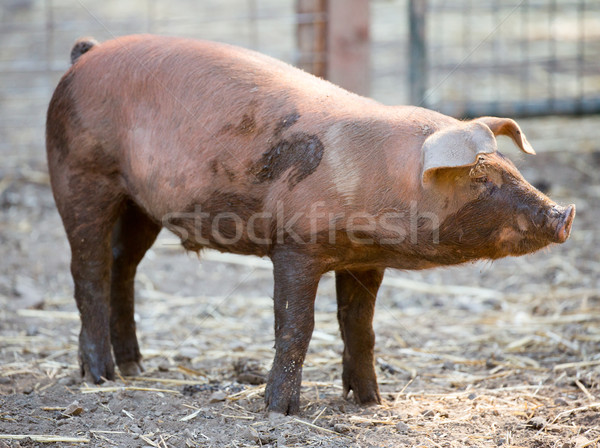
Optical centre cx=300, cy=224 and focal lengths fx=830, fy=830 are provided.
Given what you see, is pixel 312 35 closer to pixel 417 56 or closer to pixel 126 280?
pixel 417 56

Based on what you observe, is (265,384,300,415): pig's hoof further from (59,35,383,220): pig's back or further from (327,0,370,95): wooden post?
(327,0,370,95): wooden post

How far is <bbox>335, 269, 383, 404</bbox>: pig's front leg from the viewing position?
156 inches

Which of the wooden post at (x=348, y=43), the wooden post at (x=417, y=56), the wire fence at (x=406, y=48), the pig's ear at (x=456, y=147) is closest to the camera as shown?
the pig's ear at (x=456, y=147)

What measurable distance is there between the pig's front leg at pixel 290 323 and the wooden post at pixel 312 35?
167 inches

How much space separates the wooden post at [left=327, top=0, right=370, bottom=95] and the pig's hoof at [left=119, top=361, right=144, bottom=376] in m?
3.73

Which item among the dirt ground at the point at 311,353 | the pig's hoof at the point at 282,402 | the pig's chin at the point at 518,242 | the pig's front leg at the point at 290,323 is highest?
the pig's chin at the point at 518,242

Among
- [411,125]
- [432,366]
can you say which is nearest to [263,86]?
[411,125]

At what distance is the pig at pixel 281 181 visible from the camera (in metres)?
3.45

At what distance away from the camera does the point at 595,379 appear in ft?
14.2

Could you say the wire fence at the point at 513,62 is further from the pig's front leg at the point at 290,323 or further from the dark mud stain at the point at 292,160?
the pig's front leg at the point at 290,323

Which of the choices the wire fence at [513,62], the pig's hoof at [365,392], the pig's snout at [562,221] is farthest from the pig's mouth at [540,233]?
the wire fence at [513,62]

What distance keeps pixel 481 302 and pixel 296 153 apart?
108 inches

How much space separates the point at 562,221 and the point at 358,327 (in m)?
1.13

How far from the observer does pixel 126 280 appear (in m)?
4.56
